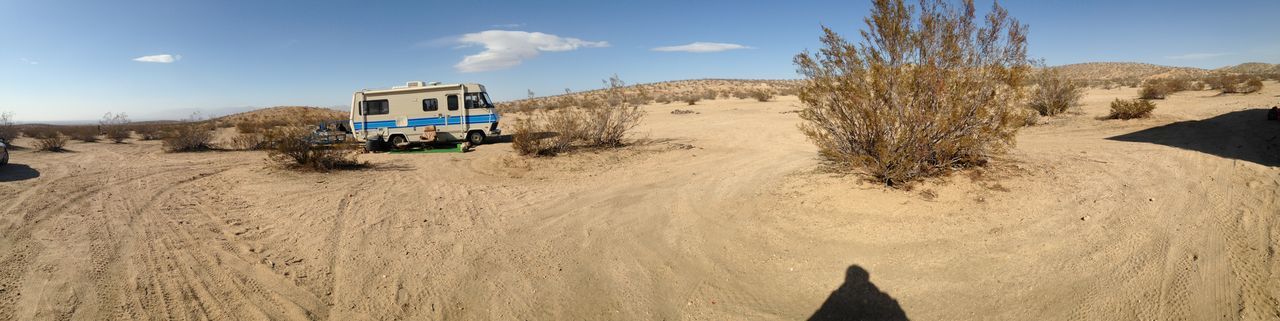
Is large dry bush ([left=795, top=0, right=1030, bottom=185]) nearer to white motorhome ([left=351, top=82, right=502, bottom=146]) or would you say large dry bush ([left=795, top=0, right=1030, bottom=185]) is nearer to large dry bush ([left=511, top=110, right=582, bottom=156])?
large dry bush ([left=511, top=110, right=582, bottom=156])

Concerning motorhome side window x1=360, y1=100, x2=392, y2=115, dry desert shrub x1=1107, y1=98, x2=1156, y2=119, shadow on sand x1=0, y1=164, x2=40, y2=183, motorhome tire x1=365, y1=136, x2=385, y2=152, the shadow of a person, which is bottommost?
the shadow of a person

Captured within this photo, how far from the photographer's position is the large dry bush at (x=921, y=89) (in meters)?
5.74

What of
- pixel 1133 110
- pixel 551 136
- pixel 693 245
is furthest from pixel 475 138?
pixel 1133 110

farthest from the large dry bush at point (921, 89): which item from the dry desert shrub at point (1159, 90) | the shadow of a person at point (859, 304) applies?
the dry desert shrub at point (1159, 90)

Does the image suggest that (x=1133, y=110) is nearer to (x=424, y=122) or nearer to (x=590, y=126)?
(x=590, y=126)

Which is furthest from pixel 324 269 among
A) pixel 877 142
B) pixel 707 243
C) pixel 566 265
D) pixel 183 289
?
pixel 877 142

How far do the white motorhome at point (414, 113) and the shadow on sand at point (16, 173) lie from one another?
627 cm

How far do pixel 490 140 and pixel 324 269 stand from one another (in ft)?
40.1

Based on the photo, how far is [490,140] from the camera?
16.8 metres

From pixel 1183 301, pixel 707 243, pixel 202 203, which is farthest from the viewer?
pixel 202 203

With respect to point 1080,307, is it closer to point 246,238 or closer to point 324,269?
point 324,269

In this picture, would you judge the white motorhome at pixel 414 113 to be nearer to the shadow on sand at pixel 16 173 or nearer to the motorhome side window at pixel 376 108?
the motorhome side window at pixel 376 108

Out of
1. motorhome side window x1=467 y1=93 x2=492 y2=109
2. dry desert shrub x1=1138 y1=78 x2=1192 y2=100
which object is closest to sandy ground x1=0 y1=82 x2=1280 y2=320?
motorhome side window x1=467 y1=93 x2=492 y2=109

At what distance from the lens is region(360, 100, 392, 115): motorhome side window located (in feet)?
49.2
